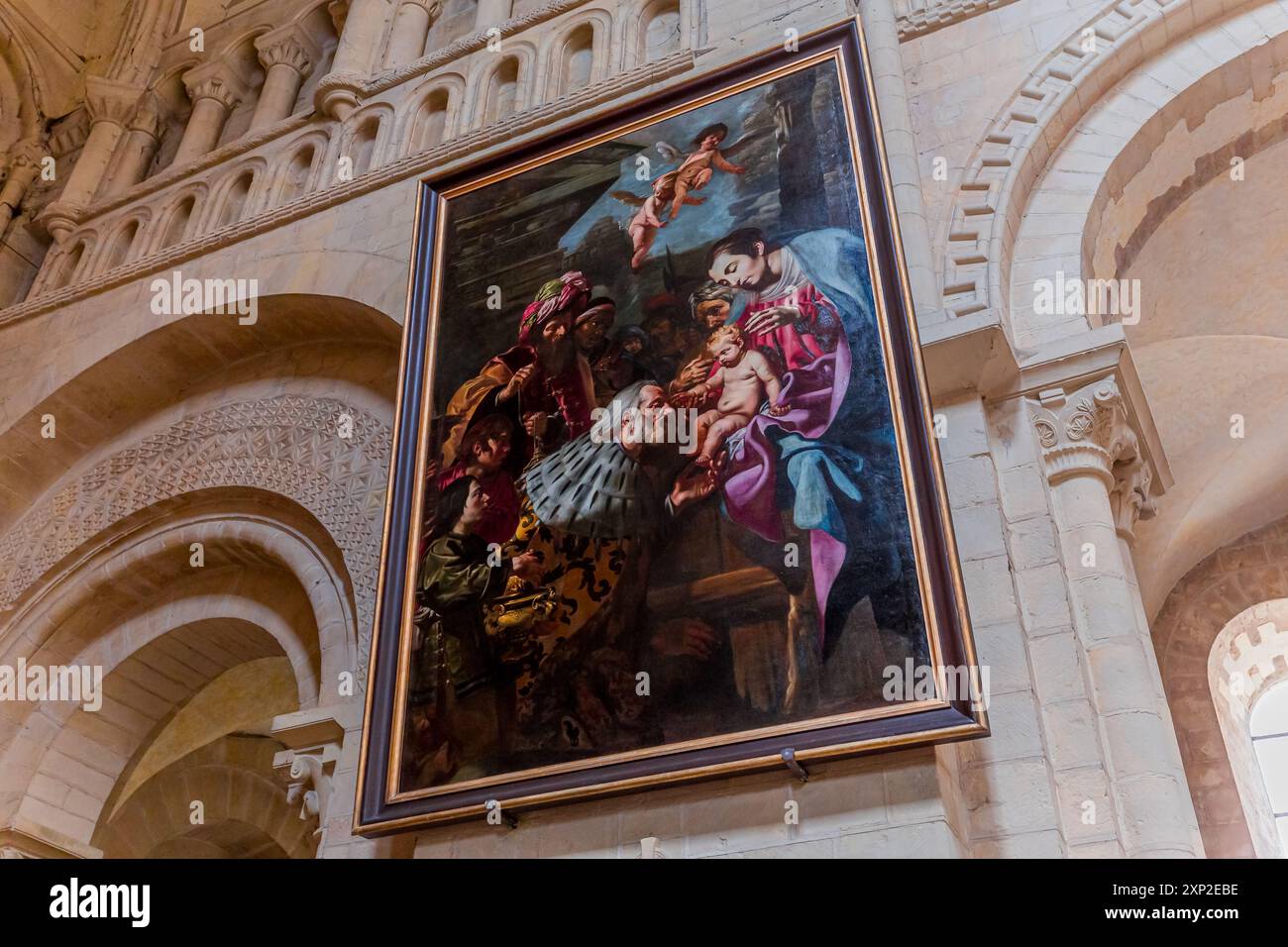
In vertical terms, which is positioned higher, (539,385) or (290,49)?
(290,49)

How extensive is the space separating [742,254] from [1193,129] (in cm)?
222

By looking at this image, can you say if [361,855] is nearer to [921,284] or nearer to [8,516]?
[921,284]

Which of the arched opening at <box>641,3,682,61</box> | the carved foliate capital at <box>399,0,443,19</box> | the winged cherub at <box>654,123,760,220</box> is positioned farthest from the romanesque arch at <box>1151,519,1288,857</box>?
the carved foliate capital at <box>399,0,443,19</box>

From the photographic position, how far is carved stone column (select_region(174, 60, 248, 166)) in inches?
365

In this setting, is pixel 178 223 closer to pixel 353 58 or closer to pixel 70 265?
pixel 70 265

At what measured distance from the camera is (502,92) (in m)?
7.52

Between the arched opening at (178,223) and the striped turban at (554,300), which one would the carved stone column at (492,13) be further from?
the striped turban at (554,300)

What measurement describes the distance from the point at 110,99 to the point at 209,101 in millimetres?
946

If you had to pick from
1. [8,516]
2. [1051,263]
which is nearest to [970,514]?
[1051,263]

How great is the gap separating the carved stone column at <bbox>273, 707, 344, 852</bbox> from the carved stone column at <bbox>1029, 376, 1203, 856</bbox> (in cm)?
331

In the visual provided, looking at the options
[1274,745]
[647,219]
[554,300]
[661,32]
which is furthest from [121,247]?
[1274,745]

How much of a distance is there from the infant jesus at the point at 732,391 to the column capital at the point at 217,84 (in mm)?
6421

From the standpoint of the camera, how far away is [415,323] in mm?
5875

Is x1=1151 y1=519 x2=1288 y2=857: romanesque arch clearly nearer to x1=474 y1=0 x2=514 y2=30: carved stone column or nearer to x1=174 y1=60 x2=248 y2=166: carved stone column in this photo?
x1=474 y1=0 x2=514 y2=30: carved stone column
